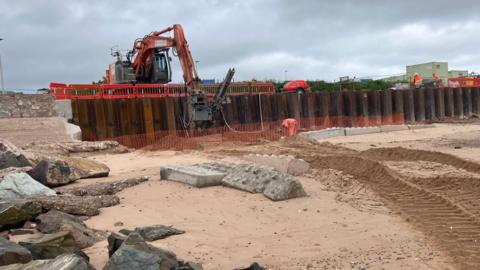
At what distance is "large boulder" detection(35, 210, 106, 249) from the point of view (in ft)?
18.5

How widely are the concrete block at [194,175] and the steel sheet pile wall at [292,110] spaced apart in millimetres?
9373

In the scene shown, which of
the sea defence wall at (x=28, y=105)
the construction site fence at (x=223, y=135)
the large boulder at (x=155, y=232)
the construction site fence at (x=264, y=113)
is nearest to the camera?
the large boulder at (x=155, y=232)

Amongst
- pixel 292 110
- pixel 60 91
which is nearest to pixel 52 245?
pixel 60 91

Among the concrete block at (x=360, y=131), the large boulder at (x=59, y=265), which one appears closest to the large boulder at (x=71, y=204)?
the large boulder at (x=59, y=265)

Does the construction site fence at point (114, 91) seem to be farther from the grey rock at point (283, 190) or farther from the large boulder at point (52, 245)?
the large boulder at point (52, 245)

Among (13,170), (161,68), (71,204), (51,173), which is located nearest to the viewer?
(71,204)

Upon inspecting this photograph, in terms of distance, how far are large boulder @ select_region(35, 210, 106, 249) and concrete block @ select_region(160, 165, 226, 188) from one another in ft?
8.78

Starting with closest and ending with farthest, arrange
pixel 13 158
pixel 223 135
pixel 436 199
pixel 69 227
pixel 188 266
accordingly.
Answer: pixel 188 266 → pixel 69 227 → pixel 436 199 → pixel 13 158 → pixel 223 135

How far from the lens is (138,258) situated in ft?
14.5

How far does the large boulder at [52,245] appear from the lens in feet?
16.5

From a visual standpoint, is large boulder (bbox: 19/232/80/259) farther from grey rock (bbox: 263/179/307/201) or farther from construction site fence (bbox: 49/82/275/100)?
construction site fence (bbox: 49/82/275/100)

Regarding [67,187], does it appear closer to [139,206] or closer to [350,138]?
[139,206]

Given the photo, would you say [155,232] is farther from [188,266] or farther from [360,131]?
[360,131]

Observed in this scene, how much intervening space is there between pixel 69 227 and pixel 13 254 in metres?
1.17
